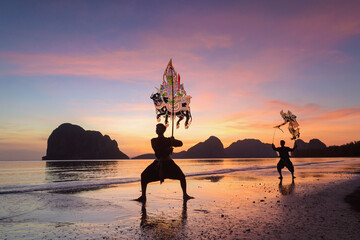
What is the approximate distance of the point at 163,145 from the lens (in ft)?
29.3

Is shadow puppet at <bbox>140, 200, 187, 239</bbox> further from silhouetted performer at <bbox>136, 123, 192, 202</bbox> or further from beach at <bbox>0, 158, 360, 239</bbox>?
silhouetted performer at <bbox>136, 123, 192, 202</bbox>

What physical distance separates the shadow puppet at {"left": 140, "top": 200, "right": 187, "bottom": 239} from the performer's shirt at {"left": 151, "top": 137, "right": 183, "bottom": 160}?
2601 mm

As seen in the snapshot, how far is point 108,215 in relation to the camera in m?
6.43

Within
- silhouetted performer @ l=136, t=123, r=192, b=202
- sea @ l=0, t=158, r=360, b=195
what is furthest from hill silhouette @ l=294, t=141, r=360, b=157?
silhouetted performer @ l=136, t=123, r=192, b=202

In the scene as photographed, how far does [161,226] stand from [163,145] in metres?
3.94

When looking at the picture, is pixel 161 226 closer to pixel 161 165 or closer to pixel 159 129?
pixel 161 165

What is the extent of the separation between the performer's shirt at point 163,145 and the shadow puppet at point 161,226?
2.60m

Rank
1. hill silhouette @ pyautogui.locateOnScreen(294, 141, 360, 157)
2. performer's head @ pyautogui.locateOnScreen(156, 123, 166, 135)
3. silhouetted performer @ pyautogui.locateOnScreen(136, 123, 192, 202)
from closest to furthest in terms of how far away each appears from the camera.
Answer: silhouetted performer @ pyautogui.locateOnScreen(136, 123, 192, 202) → performer's head @ pyautogui.locateOnScreen(156, 123, 166, 135) → hill silhouette @ pyautogui.locateOnScreen(294, 141, 360, 157)

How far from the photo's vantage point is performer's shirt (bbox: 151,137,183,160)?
8.90 metres

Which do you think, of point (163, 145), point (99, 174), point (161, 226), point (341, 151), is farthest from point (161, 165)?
point (341, 151)

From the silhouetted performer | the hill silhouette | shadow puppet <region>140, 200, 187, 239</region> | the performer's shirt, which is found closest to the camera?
shadow puppet <region>140, 200, 187, 239</region>

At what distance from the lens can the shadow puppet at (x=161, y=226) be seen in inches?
180

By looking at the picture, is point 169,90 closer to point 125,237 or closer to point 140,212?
point 140,212

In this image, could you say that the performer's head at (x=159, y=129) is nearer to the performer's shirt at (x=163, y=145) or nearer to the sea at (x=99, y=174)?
the performer's shirt at (x=163, y=145)
